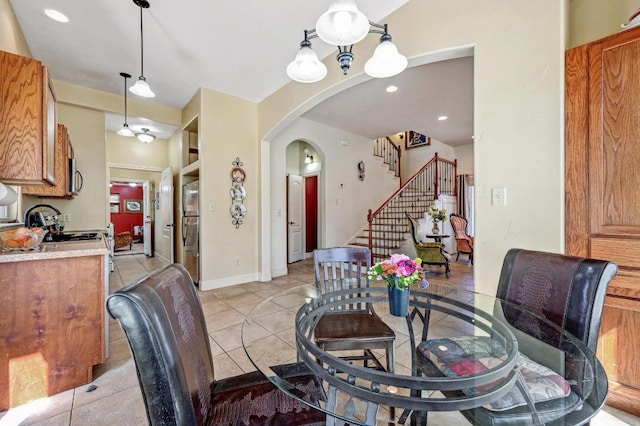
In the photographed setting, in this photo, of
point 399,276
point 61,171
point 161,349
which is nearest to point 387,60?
point 399,276

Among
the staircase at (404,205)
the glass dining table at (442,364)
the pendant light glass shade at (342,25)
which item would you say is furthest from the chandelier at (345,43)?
the staircase at (404,205)

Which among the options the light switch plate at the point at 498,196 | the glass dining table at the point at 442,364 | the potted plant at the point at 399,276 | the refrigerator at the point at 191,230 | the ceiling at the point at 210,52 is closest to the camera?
the glass dining table at the point at 442,364

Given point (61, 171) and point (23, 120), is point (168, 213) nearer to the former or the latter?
point (61, 171)

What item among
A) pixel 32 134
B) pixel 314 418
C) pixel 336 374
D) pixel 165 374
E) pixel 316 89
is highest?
pixel 316 89

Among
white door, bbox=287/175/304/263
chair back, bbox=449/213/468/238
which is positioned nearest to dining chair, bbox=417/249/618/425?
chair back, bbox=449/213/468/238

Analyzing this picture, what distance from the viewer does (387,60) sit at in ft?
5.51

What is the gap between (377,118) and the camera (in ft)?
16.5

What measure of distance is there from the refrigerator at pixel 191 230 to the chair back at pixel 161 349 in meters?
3.49

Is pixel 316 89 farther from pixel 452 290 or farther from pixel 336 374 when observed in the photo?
pixel 336 374

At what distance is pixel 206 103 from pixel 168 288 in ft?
12.5

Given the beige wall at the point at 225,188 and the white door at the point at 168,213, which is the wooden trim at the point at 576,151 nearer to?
the beige wall at the point at 225,188

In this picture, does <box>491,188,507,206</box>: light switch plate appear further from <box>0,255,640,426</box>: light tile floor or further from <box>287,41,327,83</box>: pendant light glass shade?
<box>287,41,327,83</box>: pendant light glass shade

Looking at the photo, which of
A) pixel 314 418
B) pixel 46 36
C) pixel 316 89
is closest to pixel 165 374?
pixel 314 418

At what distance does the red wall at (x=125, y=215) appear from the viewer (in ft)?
32.8
